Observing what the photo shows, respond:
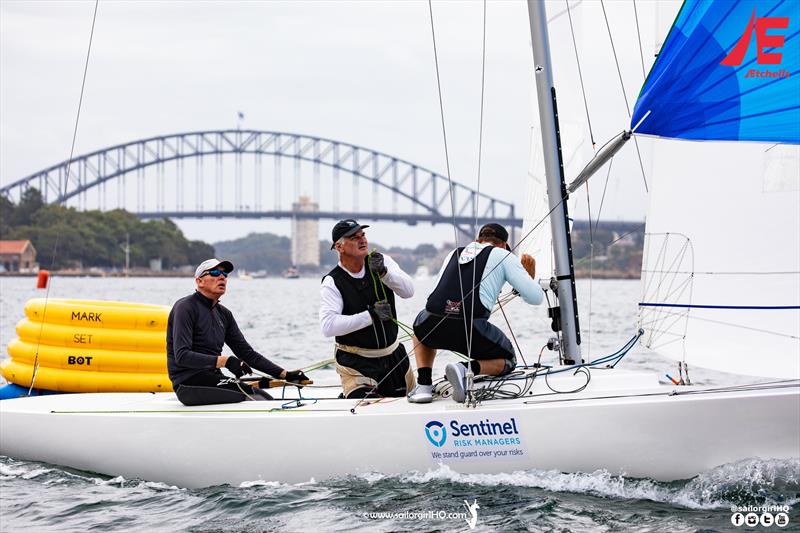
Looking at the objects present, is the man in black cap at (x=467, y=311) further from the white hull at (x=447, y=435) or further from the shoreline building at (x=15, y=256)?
the shoreline building at (x=15, y=256)

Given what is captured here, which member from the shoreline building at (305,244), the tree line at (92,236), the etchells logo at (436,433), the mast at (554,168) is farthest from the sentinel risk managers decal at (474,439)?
the shoreline building at (305,244)

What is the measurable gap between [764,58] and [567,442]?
1.65 m

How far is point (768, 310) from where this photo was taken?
4066mm

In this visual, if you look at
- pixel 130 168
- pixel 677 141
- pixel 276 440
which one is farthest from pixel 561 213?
pixel 130 168

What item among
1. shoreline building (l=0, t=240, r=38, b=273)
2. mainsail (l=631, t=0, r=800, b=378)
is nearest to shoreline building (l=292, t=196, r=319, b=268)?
shoreline building (l=0, t=240, r=38, b=273)

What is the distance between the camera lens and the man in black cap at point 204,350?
442cm

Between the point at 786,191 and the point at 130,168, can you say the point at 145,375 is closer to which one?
the point at 786,191

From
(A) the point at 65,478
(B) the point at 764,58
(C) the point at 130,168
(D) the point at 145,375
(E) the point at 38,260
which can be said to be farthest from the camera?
(C) the point at 130,168

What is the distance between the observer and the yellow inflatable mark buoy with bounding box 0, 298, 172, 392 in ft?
17.5

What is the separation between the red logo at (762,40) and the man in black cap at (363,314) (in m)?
1.61

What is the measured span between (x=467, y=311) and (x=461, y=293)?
0.08 meters

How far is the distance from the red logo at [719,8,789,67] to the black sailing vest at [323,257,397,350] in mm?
1748

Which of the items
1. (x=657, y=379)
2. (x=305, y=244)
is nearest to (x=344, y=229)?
(x=657, y=379)

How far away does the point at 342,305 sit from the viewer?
4426 mm
